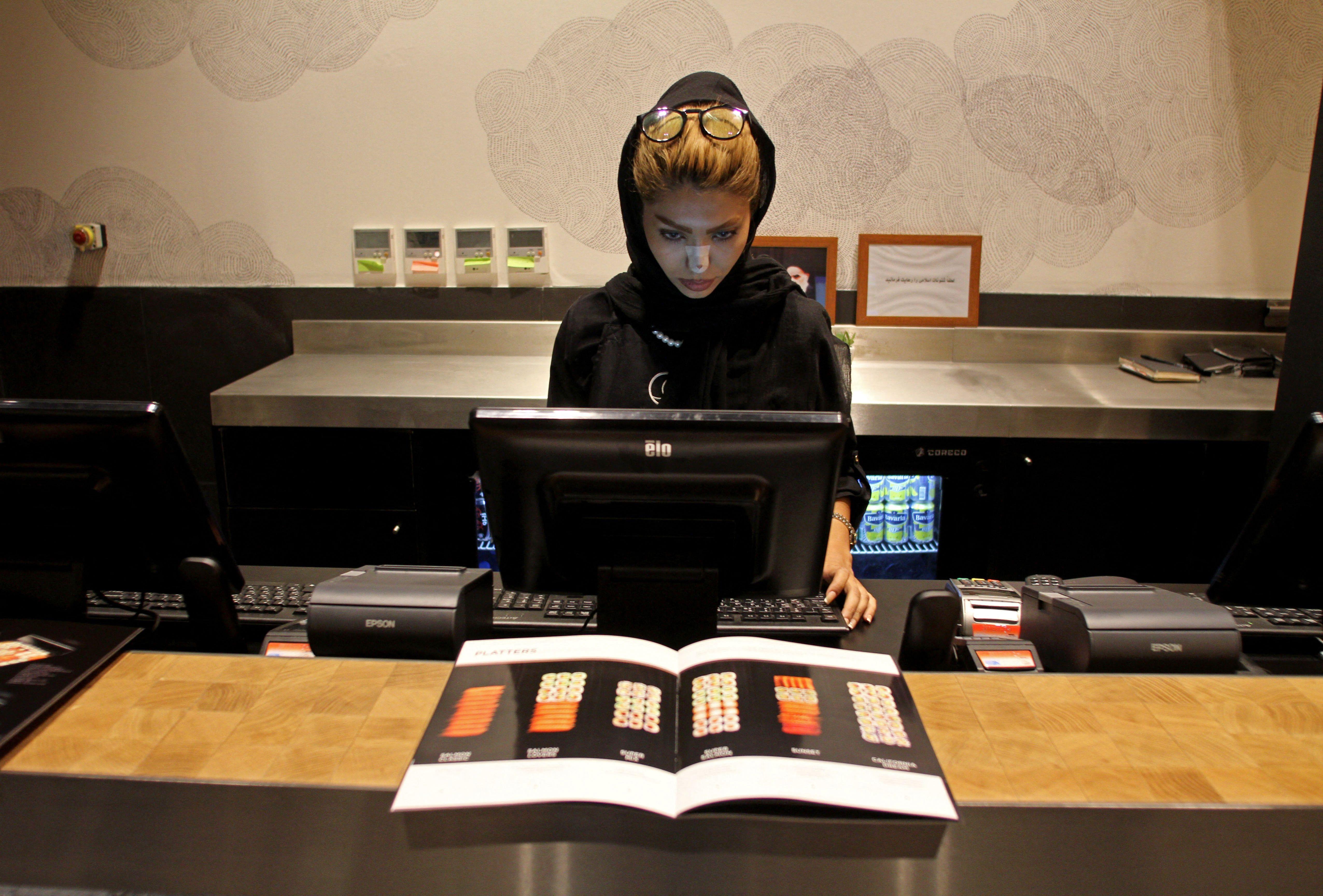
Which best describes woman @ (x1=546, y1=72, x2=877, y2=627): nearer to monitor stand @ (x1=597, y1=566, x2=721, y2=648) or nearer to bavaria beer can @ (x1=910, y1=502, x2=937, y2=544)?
monitor stand @ (x1=597, y1=566, x2=721, y2=648)

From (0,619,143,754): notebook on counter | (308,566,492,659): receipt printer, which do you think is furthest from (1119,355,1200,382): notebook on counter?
(0,619,143,754): notebook on counter

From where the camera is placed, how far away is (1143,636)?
1.05 m

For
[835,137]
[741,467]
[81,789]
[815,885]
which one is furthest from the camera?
Answer: [835,137]

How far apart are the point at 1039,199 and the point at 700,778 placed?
8.62ft

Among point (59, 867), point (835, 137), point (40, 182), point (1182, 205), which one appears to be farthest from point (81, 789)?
point (1182, 205)

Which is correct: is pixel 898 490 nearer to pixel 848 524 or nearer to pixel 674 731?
pixel 848 524

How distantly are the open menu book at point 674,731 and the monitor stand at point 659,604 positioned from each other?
1.1 inches

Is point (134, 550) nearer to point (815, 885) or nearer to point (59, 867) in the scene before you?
point (59, 867)

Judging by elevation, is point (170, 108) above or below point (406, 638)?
above

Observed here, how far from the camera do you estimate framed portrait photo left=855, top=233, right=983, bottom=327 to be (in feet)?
9.28

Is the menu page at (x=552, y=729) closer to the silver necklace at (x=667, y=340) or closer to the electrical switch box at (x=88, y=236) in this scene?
the silver necklace at (x=667, y=340)

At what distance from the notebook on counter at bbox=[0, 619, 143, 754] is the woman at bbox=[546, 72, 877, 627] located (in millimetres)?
913

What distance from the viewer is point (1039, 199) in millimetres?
2812

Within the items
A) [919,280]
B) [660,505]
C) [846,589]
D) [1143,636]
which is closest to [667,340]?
[846,589]
